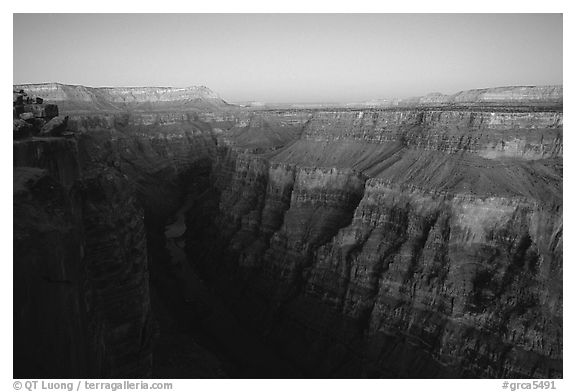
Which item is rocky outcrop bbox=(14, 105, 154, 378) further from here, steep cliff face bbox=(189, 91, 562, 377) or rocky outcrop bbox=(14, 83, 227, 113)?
rocky outcrop bbox=(14, 83, 227, 113)

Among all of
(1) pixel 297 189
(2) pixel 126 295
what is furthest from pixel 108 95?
(2) pixel 126 295

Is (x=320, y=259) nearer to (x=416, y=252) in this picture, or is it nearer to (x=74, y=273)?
(x=416, y=252)

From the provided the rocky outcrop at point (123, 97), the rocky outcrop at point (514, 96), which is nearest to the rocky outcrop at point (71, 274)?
the rocky outcrop at point (514, 96)

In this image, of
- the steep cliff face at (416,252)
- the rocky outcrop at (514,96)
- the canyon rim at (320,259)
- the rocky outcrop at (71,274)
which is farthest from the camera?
the rocky outcrop at (514,96)

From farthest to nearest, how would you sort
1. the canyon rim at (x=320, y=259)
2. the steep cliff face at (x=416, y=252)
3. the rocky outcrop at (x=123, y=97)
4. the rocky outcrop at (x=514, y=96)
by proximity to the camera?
the rocky outcrop at (x=123, y=97) < the rocky outcrop at (x=514, y=96) < the steep cliff face at (x=416, y=252) < the canyon rim at (x=320, y=259)

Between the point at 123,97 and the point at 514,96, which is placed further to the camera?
the point at 123,97

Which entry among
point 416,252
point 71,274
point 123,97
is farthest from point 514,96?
point 123,97

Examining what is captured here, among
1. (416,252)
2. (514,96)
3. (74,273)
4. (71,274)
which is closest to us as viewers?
(71,274)

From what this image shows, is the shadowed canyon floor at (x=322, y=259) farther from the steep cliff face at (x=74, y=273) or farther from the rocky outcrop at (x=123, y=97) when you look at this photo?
the rocky outcrop at (x=123, y=97)
